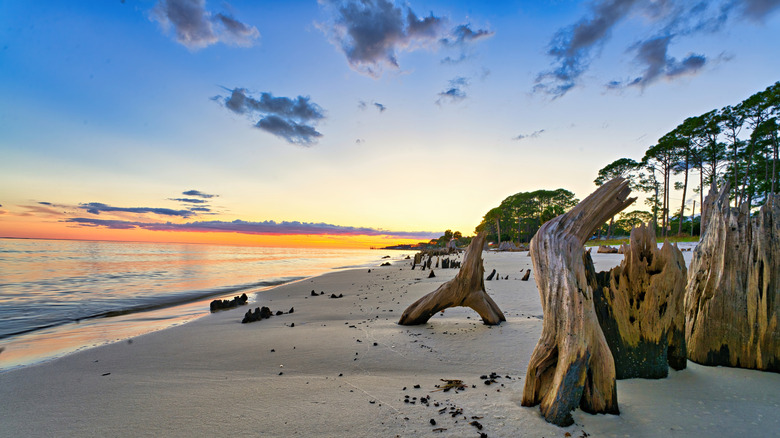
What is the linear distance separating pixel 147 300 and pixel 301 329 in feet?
35.1

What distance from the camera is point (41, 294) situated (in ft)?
46.1

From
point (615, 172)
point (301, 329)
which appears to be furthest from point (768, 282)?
point (615, 172)

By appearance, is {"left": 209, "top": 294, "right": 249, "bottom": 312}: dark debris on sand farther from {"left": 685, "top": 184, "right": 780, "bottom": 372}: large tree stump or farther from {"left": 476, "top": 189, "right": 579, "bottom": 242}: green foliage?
{"left": 476, "top": 189, "right": 579, "bottom": 242}: green foliage

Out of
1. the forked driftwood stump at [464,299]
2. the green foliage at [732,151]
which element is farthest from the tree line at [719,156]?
the forked driftwood stump at [464,299]

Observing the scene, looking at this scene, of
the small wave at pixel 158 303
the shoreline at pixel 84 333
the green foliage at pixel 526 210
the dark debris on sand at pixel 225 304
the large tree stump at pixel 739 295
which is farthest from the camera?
the green foliage at pixel 526 210

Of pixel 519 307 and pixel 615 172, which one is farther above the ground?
pixel 615 172

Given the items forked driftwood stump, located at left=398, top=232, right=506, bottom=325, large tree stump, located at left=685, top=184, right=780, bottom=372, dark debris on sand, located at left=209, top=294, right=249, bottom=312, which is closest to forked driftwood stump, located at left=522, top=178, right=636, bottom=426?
large tree stump, located at left=685, top=184, right=780, bottom=372

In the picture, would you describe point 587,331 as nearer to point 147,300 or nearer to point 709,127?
point 147,300

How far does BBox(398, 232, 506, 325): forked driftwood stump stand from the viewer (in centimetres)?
681

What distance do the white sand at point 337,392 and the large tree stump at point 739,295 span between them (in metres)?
0.24

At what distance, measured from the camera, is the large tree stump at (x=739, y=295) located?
12.7 ft

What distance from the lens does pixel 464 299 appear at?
6836 mm

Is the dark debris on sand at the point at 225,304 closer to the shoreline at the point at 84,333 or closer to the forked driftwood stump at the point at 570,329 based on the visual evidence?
the shoreline at the point at 84,333

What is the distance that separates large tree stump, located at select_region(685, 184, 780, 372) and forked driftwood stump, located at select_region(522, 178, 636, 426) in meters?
2.15
